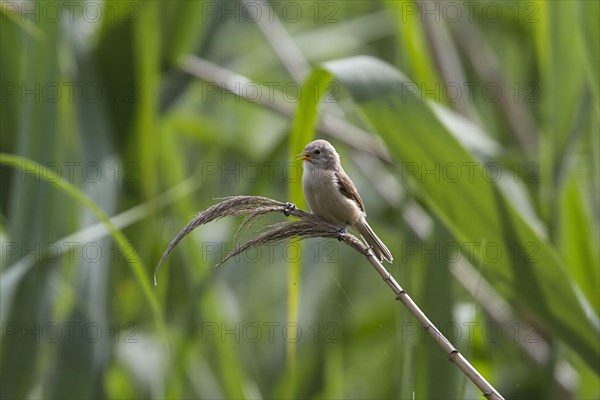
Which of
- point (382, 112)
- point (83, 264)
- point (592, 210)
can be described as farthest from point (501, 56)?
point (83, 264)

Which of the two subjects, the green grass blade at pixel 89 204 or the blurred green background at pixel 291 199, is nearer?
the green grass blade at pixel 89 204

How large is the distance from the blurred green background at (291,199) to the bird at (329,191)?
0.07m

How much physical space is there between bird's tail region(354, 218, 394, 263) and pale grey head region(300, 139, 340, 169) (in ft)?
0.61

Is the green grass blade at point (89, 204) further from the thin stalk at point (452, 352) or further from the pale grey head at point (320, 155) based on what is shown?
the thin stalk at point (452, 352)

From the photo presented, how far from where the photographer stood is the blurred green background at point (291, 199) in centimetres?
215

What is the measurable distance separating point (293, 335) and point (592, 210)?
4.74 feet

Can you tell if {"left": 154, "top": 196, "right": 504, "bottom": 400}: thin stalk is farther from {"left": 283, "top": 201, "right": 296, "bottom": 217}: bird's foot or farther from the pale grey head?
the pale grey head

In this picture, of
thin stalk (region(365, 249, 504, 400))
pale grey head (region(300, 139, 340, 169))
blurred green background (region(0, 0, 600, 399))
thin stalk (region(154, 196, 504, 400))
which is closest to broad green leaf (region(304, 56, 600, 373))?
blurred green background (region(0, 0, 600, 399))

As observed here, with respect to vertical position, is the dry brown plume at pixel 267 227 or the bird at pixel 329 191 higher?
the bird at pixel 329 191

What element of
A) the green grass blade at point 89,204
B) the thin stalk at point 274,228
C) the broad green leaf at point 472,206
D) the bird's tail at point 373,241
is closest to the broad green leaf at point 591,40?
the broad green leaf at point 472,206

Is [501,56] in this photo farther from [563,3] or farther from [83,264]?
[83,264]

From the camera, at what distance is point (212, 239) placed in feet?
10.9

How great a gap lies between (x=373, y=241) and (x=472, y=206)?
0.91ft

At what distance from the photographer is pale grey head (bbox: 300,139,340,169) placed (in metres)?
2.20
